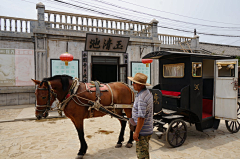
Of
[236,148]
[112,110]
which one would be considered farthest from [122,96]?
[236,148]

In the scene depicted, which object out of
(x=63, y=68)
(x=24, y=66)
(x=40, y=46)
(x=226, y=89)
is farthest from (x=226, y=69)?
(x=24, y=66)

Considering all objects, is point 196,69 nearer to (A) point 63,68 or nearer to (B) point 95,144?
(B) point 95,144

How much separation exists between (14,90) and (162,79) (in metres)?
8.98

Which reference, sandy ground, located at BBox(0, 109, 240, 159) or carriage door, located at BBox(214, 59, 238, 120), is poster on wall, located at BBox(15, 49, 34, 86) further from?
carriage door, located at BBox(214, 59, 238, 120)

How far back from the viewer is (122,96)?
14.3 feet

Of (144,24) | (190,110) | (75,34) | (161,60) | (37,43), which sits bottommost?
(190,110)

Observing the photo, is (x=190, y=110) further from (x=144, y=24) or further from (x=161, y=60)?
(x=144, y=24)

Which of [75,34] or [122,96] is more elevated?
[75,34]

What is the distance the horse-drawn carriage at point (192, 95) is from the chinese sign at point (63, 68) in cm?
602

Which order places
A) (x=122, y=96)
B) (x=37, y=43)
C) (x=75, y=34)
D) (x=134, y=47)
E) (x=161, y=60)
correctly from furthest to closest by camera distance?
(x=134, y=47)
(x=75, y=34)
(x=37, y=43)
(x=161, y=60)
(x=122, y=96)

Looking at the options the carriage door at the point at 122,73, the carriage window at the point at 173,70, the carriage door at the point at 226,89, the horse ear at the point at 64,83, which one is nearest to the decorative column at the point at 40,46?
the carriage door at the point at 122,73

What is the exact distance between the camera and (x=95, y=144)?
4391 millimetres

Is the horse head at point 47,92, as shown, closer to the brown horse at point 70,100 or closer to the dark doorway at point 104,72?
the brown horse at point 70,100

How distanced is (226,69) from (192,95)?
1664 mm
